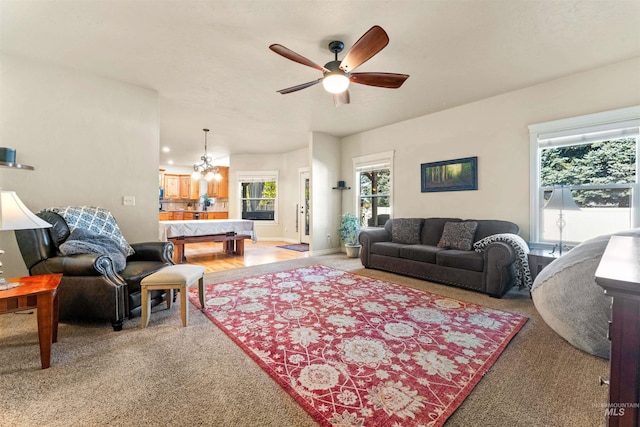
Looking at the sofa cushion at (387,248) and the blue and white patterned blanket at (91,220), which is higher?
the blue and white patterned blanket at (91,220)

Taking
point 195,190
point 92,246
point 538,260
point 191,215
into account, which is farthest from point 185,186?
point 538,260

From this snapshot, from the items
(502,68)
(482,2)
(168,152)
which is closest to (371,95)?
(502,68)

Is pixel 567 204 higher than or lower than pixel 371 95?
lower

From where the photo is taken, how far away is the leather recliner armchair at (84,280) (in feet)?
7.38

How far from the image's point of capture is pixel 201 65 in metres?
3.12

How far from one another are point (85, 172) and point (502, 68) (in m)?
5.11

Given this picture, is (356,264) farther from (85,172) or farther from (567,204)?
(85,172)

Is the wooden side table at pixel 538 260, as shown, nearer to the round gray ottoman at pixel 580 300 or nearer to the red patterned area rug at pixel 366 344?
the red patterned area rug at pixel 366 344

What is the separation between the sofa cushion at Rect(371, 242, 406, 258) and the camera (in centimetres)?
424

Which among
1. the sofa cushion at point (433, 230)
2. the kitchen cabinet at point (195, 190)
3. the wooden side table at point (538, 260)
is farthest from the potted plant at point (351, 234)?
the kitchen cabinet at point (195, 190)

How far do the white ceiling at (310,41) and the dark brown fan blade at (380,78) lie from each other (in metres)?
0.36

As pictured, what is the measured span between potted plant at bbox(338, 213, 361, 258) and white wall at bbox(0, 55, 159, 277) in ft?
11.6

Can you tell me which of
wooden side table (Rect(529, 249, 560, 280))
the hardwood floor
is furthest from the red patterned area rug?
the hardwood floor

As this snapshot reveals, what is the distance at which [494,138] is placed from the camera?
4.03m
